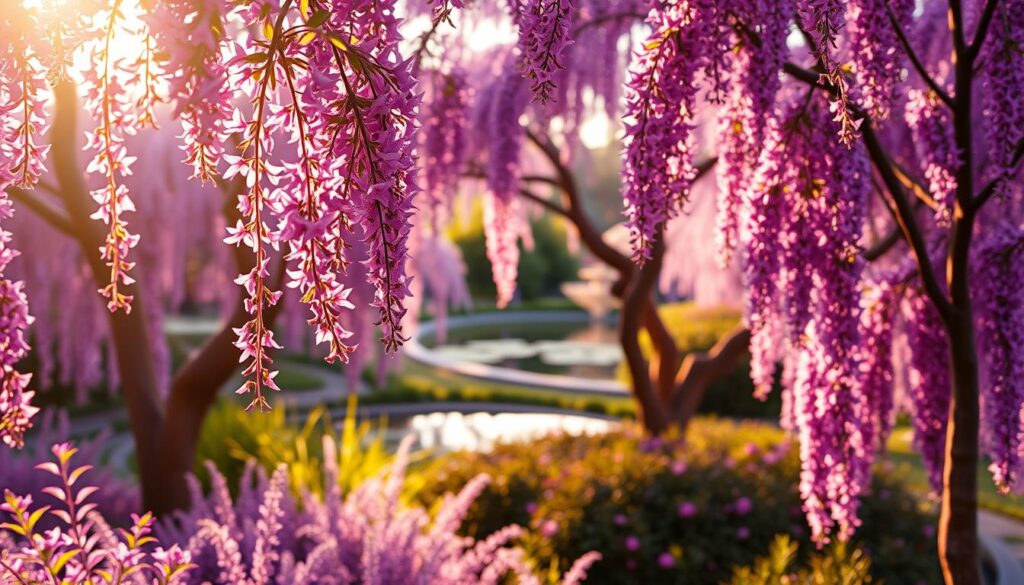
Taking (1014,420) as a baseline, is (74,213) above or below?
above

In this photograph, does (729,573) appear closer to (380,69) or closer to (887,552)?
(887,552)

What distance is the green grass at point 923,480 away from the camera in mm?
8336

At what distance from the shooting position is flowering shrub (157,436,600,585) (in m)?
3.74

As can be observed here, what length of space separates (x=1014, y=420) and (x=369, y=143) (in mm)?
3014

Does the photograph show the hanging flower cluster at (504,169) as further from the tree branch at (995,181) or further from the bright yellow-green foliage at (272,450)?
the tree branch at (995,181)

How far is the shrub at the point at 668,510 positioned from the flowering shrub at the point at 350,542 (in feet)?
4.58

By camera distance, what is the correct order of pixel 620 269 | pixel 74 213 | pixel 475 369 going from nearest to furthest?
1. pixel 74 213
2. pixel 620 269
3. pixel 475 369

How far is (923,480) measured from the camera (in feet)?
32.4

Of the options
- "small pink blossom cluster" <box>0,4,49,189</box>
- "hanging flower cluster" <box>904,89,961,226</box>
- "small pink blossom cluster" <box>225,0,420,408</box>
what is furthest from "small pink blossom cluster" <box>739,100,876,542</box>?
"small pink blossom cluster" <box>0,4,49,189</box>

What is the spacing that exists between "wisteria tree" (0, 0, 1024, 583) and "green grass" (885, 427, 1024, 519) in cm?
273

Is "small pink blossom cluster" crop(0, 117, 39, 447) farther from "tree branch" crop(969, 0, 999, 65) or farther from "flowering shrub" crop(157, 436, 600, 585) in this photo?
"tree branch" crop(969, 0, 999, 65)

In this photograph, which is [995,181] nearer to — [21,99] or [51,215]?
[21,99]

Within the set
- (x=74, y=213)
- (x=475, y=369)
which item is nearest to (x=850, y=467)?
(x=74, y=213)

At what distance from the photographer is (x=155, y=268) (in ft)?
25.6
